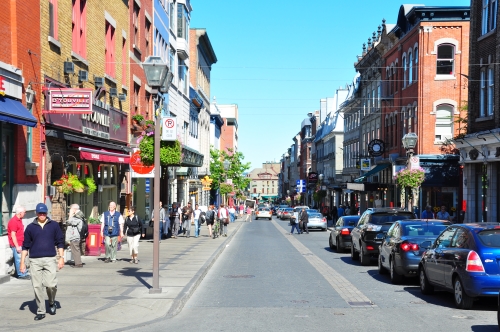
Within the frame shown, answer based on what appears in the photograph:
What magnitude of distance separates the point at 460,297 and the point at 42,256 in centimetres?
683

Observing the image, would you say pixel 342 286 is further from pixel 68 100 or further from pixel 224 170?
pixel 224 170

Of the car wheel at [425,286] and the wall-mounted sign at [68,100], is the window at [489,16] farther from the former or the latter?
the wall-mounted sign at [68,100]

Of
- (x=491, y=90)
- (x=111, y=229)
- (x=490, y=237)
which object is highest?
(x=491, y=90)

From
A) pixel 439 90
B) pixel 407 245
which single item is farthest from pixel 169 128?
pixel 439 90

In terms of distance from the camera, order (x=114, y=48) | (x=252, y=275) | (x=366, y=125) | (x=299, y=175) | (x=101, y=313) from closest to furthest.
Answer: (x=101, y=313)
(x=252, y=275)
(x=114, y=48)
(x=366, y=125)
(x=299, y=175)

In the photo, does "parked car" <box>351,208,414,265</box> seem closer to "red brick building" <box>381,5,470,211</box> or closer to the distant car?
"red brick building" <box>381,5,470,211</box>

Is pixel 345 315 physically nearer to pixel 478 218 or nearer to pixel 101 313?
pixel 101 313

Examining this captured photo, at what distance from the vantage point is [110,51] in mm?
26234

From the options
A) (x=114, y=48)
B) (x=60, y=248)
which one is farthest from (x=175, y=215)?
(x=60, y=248)

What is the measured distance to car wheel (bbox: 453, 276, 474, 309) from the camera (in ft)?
38.0

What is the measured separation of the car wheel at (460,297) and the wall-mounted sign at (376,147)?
124ft

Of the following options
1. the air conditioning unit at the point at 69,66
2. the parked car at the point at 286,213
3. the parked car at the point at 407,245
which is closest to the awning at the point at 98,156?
the air conditioning unit at the point at 69,66

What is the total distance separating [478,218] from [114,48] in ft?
56.1

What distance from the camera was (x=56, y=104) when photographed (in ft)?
58.6
